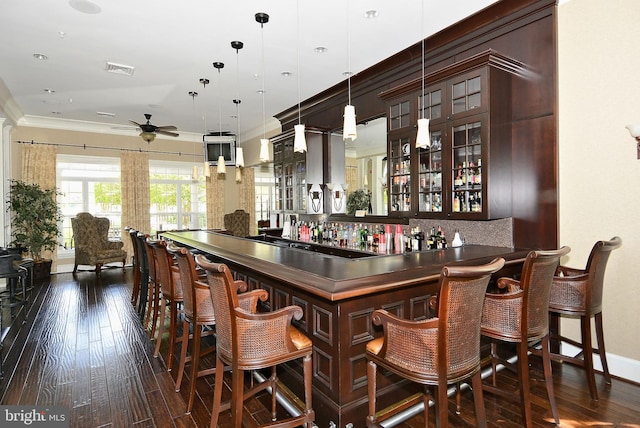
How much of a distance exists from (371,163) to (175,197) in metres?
6.45

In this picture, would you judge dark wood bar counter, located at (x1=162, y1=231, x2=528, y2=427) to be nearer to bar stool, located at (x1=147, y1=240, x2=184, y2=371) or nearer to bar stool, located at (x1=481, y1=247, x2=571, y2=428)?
bar stool, located at (x1=481, y1=247, x2=571, y2=428)

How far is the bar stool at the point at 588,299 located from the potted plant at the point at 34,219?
27.7 feet

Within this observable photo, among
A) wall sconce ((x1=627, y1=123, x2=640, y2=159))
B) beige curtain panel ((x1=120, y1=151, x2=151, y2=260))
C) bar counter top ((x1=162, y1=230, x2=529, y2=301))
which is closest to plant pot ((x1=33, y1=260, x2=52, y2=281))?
beige curtain panel ((x1=120, y1=151, x2=151, y2=260))

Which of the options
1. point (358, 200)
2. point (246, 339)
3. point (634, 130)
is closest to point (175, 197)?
point (358, 200)

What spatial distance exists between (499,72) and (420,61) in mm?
1262

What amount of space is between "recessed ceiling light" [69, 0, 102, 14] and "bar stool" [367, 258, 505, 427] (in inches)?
153

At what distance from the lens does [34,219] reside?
7.05 metres

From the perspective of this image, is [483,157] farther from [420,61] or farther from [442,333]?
[442,333]

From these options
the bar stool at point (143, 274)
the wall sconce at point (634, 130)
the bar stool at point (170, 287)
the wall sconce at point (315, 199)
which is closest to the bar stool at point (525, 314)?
the wall sconce at point (634, 130)

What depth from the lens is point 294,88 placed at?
19.1 feet

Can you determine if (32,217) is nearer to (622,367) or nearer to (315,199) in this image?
(315,199)

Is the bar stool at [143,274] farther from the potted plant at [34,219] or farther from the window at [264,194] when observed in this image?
the window at [264,194]

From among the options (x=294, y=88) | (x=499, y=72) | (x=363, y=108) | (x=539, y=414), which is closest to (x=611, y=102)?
(x=499, y=72)

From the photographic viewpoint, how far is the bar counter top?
1929 mm
